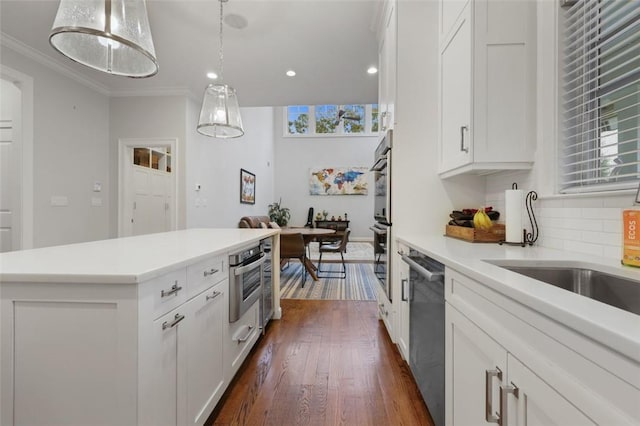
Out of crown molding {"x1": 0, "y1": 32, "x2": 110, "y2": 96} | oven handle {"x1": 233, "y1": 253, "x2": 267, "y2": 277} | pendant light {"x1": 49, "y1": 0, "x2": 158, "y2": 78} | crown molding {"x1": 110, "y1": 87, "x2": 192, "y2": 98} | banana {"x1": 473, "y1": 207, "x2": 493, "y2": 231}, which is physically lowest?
oven handle {"x1": 233, "y1": 253, "x2": 267, "y2": 277}

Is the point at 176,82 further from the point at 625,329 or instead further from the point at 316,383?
the point at 625,329

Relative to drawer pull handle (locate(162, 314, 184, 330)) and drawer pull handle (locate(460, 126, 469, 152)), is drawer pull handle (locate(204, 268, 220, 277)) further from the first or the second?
drawer pull handle (locate(460, 126, 469, 152))

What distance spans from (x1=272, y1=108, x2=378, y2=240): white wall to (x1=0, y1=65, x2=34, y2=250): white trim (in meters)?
6.83

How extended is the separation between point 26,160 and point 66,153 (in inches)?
19.1

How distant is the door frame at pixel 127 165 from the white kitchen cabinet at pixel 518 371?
419 centimetres

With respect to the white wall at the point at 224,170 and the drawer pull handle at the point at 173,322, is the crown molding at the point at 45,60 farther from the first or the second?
the drawer pull handle at the point at 173,322

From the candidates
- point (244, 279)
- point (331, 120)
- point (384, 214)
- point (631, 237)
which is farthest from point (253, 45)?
point (331, 120)

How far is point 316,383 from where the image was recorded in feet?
5.77

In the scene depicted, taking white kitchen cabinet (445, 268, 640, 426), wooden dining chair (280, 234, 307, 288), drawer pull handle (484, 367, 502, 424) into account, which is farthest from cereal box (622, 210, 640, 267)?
wooden dining chair (280, 234, 307, 288)

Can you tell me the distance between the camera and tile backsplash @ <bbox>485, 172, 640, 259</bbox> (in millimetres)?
1130

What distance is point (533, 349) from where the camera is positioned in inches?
25.3

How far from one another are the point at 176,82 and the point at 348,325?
3.94 metres

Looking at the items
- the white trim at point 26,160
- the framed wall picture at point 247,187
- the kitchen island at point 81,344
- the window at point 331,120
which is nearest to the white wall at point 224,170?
the framed wall picture at point 247,187

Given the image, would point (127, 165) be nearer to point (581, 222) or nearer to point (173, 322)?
point (173, 322)
